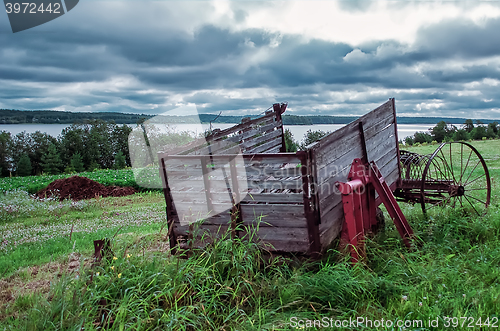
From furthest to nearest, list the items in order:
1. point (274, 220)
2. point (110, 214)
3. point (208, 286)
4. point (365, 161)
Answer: point (110, 214)
point (365, 161)
point (274, 220)
point (208, 286)

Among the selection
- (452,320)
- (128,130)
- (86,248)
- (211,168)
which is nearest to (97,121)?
(128,130)

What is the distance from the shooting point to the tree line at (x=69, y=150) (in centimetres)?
1922

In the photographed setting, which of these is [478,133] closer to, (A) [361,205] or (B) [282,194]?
(A) [361,205]

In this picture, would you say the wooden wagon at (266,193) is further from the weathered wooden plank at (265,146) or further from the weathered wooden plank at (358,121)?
the weathered wooden plank at (265,146)

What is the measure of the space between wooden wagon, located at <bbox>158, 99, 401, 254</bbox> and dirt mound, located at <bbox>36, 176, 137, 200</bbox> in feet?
32.6

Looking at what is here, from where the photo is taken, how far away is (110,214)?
946cm

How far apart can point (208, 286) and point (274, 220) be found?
1.11 meters

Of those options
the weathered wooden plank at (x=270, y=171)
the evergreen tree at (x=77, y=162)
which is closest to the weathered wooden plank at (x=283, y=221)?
the weathered wooden plank at (x=270, y=171)

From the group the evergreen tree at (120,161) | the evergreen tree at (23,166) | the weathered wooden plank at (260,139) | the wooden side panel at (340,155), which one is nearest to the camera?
the wooden side panel at (340,155)

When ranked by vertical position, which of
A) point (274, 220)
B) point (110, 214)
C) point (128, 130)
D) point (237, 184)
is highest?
point (128, 130)

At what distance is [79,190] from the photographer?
1362 centimetres

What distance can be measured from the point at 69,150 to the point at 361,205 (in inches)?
833

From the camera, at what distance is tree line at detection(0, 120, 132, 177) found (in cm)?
1922

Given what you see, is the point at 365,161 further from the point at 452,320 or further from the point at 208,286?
the point at 208,286
